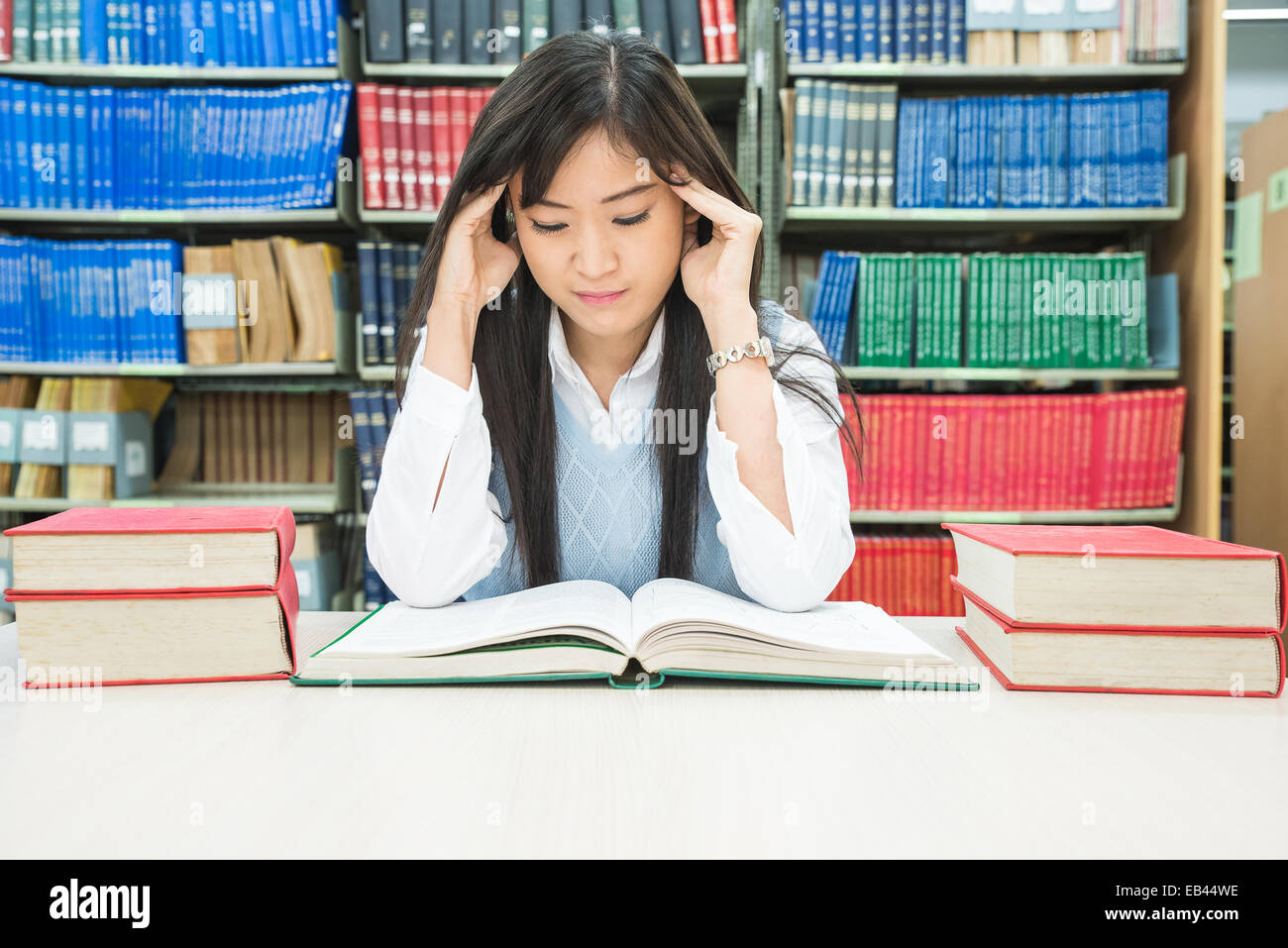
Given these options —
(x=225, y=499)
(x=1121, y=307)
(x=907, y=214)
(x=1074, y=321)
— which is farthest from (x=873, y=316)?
(x=225, y=499)

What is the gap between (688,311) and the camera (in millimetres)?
1120

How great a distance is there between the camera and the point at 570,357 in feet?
3.73

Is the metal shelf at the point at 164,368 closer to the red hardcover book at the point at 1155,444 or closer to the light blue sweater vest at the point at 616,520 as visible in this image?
the light blue sweater vest at the point at 616,520

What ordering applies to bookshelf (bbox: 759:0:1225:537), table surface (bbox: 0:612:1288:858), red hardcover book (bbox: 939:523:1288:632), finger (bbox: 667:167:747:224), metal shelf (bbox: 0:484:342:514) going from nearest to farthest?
table surface (bbox: 0:612:1288:858) → red hardcover book (bbox: 939:523:1288:632) → finger (bbox: 667:167:747:224) → bookshelf (bbox: 759:0:1225:537) → metal shelf (bbox: 0:484:342:514)

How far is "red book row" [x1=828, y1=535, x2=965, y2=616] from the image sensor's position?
2.10 m

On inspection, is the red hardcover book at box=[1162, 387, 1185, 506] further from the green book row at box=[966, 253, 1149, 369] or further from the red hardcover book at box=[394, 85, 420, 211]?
the red hardcover book at box=[394, 85, 420, 211]

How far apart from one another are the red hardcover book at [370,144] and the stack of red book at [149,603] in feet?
5.24

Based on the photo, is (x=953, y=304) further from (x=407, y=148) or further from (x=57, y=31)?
(x=57, y=31)

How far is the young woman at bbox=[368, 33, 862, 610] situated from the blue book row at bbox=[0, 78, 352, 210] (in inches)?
47.0

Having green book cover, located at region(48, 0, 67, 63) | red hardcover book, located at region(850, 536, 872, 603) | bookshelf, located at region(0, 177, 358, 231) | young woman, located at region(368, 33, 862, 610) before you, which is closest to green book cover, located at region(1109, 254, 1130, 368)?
red hardcover book, located at region(850, 536, 872, 603)

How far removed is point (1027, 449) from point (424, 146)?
5.41ft
